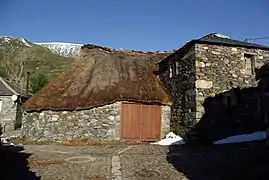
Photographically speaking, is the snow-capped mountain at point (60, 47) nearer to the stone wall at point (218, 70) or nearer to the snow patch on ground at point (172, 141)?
the snow patch on ground at point (172, 141)

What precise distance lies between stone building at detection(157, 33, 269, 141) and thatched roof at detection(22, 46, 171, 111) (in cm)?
213

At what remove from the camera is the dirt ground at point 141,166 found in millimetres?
7089

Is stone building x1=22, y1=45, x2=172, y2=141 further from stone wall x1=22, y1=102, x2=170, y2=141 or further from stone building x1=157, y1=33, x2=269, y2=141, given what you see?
stone building x1=157, y1=33, x2=269, y2=141

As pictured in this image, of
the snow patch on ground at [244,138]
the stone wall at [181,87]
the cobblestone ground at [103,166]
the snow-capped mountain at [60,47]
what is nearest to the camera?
the cobblestone ground at [103,166]

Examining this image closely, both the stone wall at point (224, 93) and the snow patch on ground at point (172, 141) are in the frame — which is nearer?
the stone wall at point (224, 93)

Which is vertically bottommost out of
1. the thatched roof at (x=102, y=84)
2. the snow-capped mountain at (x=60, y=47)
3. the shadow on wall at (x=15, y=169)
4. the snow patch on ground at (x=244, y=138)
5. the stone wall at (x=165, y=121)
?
the shadow on wall at (x=15, y=169)

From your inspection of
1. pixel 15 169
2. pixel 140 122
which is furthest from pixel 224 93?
pixel 15 169

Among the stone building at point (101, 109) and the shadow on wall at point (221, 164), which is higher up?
the stone building at point (101, 109)

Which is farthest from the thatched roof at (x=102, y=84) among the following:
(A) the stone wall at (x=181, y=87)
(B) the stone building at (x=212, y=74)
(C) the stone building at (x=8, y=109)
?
(C) the stone building at (x=8, y=109)

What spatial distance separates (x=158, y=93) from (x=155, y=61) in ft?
12.8

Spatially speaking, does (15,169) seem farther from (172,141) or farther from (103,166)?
(172,141)

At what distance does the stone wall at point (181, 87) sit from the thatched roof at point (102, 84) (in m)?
0.76

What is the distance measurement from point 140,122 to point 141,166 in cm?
764

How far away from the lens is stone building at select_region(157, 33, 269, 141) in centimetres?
1383
